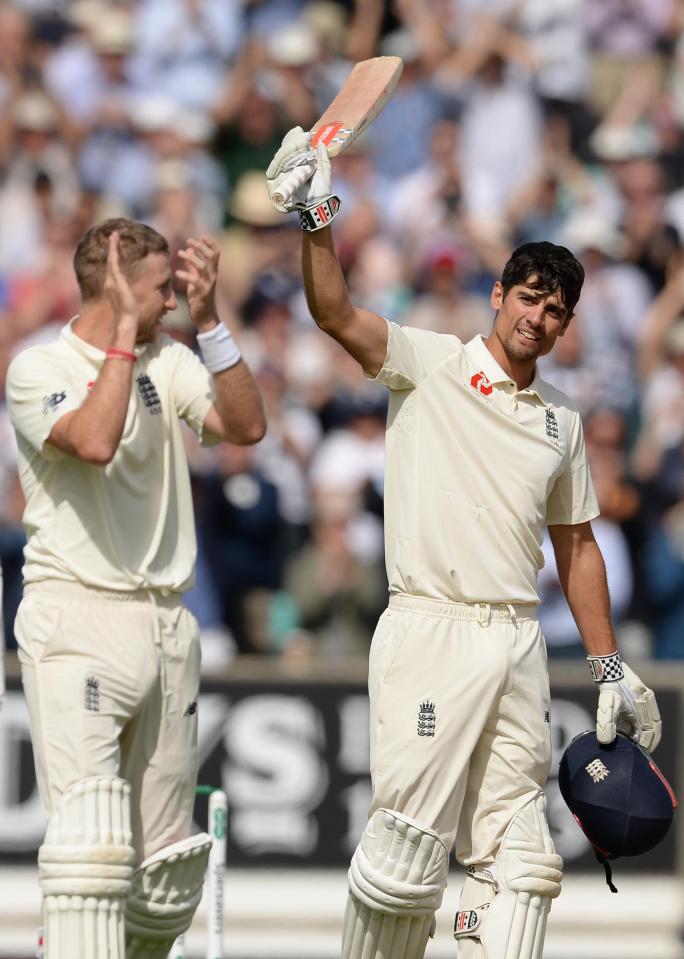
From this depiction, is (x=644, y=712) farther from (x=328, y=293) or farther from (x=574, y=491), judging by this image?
(x=328, y=293)

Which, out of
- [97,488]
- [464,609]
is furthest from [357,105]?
[464,609]

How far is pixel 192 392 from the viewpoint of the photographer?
5.58m

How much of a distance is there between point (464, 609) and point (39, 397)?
140 cm

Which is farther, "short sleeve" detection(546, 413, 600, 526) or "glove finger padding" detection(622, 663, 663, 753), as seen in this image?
"glove finger padding" detection(622, 663, 663, 753)

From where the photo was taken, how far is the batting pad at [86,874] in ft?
16.4

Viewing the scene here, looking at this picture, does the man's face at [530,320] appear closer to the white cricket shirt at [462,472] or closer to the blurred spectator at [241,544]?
the white cricket shirt at [462,472]

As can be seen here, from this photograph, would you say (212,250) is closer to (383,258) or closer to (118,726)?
(118,726)

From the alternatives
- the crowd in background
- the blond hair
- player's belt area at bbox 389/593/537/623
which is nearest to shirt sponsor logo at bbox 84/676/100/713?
player's belt area at bbox 389/593/537/623

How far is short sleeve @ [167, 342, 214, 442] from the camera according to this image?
5574mm

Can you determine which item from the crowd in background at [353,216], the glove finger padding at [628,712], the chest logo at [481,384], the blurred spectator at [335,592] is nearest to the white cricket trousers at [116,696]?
the chest logo at [481,384]

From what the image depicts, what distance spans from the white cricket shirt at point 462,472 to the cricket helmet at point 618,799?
21.6 inches

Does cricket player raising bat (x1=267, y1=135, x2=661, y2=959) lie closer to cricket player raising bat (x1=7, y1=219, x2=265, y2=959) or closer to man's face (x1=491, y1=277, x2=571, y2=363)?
man's face (x1=491, y1=277, x2=571, y2=363)

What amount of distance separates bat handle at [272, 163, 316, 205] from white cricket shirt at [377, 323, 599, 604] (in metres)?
0.54

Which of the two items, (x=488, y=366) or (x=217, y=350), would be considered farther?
(x=217, y=350)
